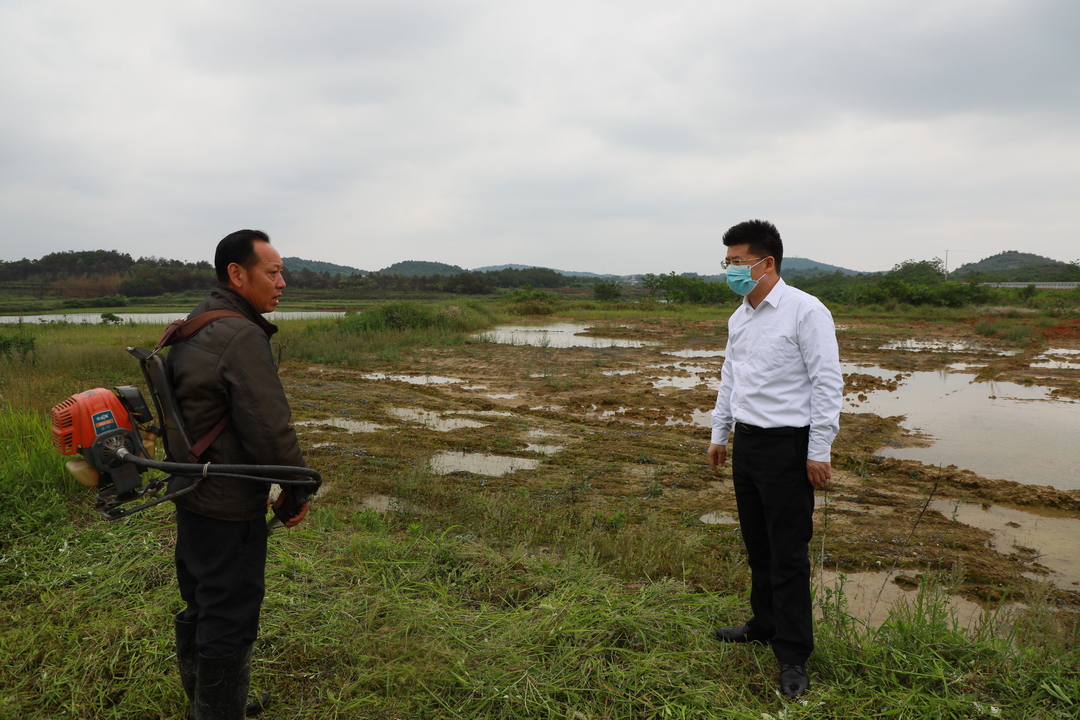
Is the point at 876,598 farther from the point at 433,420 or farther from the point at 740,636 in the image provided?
the point at 433,420

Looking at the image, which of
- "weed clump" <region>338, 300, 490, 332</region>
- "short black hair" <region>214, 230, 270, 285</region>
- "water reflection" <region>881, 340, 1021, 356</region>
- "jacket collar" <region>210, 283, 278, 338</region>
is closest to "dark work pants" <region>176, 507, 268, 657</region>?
"jacket collar" <region>210, 283, 278, 338</region>

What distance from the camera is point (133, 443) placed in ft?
6.43

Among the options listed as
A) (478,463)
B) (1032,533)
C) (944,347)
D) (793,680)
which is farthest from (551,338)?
(793,680)

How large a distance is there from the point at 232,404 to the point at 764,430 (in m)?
2.07

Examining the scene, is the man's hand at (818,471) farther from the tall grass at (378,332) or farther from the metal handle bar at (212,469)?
the tall grass at (378,332)

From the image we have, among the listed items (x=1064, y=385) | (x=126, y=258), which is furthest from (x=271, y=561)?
(x=126, y=258)

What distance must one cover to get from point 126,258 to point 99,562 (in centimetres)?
8172

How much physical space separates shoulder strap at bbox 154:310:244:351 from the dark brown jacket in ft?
0.07

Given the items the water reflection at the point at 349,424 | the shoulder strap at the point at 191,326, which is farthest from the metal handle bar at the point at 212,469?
the water reflection at the point at 349,424

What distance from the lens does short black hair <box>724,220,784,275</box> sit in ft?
8.80

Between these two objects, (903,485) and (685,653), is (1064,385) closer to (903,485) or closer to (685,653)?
(903,485)

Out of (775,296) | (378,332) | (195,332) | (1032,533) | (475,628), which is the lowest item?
(1032,533)

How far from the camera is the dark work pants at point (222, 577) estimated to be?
6.34 feet

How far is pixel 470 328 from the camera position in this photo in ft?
79.0
